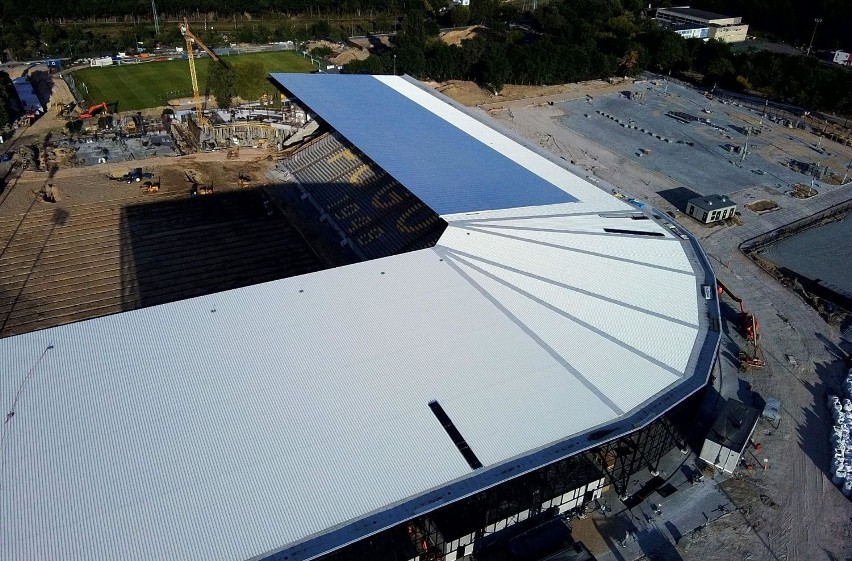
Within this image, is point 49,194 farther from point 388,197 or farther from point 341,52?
point 341,52

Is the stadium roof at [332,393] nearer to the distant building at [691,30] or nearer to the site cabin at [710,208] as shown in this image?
A: the site cabin at [710,208]

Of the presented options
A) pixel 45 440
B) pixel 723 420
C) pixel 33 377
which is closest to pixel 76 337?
pixel 33 377

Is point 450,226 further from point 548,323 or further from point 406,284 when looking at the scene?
point 548,323

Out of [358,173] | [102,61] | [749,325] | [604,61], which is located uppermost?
[604,61]

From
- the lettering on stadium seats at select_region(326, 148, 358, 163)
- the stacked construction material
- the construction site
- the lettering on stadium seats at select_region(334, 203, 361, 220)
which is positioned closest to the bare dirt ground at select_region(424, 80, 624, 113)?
the construction site

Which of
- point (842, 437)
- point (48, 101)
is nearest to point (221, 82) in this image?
point (48, 101)

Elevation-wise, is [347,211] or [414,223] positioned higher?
[414,223]
